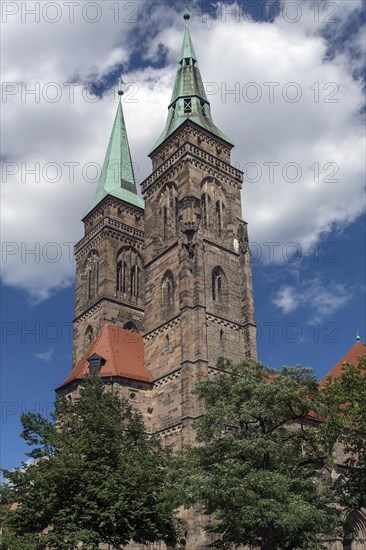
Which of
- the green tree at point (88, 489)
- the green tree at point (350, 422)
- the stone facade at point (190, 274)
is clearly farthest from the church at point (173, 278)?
the green tree at point (350, 422)

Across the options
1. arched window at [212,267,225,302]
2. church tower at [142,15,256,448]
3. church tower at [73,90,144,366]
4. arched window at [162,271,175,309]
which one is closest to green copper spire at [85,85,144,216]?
church tower at [73,90,144,366]

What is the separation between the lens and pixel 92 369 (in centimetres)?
3431

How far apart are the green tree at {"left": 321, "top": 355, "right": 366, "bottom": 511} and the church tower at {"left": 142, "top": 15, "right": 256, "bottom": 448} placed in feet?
38.4

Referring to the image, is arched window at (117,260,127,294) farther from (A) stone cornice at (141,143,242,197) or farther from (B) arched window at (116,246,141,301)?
(A) stone cornice at (141,143,242,197)

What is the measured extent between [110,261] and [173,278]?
9.11m

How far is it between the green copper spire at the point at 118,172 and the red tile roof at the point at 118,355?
13.4 m

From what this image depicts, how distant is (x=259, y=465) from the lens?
1859cm

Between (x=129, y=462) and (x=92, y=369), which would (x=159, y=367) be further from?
(x=129, y=462)

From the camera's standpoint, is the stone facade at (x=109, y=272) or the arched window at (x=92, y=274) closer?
the stone facade at (x=109, y=272)

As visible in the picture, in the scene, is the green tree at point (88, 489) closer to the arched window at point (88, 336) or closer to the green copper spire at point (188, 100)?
the arched window at point (88, 336)

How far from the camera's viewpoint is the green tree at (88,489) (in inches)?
698

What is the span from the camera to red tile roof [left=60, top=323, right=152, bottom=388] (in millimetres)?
34469

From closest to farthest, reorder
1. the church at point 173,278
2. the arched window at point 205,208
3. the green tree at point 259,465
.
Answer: the green tree at point 259,465, the church at point 173,278, the arched window at point 205,208

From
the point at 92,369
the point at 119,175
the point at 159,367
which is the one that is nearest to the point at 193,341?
the point at 159,367
